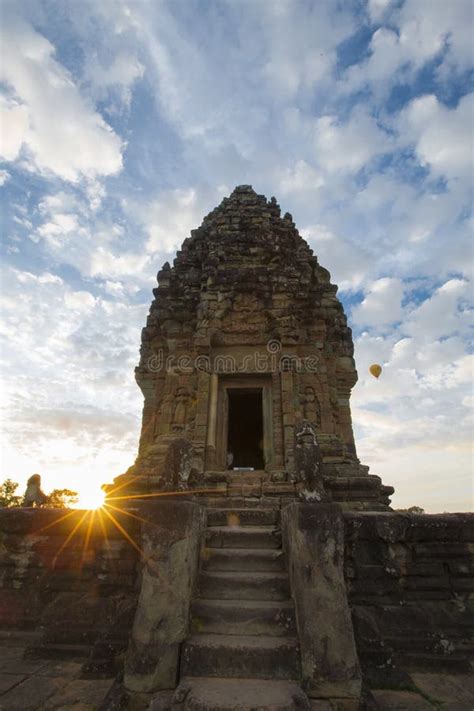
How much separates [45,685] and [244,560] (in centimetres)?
197

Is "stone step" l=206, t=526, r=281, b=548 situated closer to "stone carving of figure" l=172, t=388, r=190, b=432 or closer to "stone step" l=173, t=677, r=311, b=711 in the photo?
"stone step" l=173, t=677, r=311, b=711

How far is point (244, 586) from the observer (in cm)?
356

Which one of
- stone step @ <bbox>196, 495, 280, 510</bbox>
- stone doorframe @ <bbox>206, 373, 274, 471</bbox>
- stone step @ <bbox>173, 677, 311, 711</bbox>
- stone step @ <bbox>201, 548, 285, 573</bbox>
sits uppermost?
stone doorframe @ <bbox>206, 373, 274, 471</bbox>

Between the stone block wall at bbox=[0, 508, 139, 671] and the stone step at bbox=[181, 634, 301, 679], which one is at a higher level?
the stone block wall at bbox=[0, 508, 139, 671]

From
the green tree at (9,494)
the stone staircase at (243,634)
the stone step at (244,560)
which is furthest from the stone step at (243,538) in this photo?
the green tree at (9,494)

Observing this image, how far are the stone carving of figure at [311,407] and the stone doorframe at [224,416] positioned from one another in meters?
0.85

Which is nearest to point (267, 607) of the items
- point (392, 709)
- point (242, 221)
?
point (392, 709)

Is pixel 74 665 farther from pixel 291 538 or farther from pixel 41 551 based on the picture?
pixel 291 538

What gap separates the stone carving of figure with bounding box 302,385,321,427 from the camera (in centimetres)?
864

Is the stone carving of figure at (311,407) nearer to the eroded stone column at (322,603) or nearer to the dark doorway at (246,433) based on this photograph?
the dark doorway at (246,433)

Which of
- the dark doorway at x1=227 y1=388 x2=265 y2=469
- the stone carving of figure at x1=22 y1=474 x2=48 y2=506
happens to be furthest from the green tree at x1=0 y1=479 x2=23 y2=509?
the stone carving of figure at x1=22 y1=474 x2=48 y2=506

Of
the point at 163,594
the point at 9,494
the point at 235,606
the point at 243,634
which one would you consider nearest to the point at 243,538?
the point at 235,606

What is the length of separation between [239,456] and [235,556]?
1256 cm

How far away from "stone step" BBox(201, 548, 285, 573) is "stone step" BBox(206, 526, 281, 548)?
24cm
